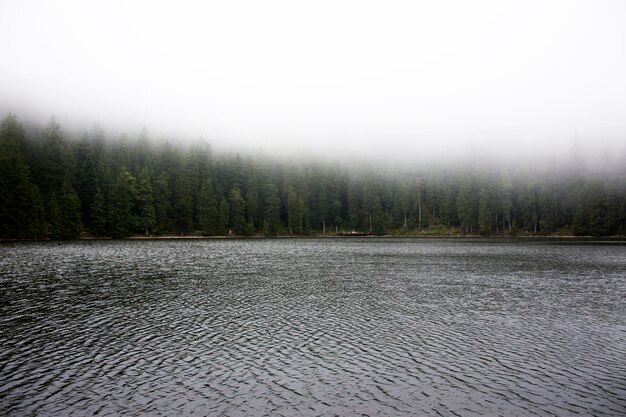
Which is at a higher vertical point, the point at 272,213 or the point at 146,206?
the point at 146,206

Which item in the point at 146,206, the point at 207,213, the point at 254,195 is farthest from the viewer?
the point at 254,195

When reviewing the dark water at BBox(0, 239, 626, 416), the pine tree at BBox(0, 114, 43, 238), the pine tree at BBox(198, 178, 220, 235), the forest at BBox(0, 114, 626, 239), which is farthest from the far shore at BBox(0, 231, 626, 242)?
the dark water at BBox(0, 239, 626, 416)

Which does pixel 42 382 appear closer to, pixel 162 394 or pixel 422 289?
pixel 162 394

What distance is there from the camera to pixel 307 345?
23266 millimetres

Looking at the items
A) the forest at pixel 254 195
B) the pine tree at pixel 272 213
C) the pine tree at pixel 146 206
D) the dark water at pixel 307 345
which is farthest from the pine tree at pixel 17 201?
the pine tree at pixel 272 213

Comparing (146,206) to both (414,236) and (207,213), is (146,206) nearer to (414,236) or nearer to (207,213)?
(207,213)

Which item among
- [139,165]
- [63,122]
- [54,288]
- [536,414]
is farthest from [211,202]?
[536,414]

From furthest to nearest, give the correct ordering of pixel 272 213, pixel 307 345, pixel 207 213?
pixel 272 213 < pixel 207 213 < pixel 307 345

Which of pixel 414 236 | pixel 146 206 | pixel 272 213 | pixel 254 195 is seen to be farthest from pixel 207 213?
pixel 414 236

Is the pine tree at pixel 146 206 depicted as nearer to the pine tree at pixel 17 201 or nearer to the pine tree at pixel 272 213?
the pine tree at pixel 17 201

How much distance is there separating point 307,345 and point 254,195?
131m

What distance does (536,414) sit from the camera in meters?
15.0

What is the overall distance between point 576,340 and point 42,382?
30830mm

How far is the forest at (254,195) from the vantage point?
360 feet
